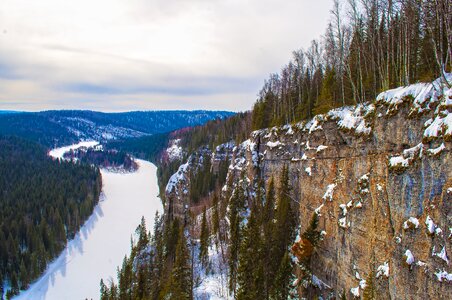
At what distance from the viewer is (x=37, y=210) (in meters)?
103

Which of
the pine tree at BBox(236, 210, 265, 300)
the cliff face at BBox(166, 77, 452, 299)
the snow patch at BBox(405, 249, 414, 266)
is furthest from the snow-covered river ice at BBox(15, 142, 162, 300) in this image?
the snow patch at BBox(405, 249, 414, 266)

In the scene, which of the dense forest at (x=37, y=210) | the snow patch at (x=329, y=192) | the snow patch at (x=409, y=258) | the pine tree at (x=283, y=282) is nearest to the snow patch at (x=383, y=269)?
the snow patch at (x=409, y=258)

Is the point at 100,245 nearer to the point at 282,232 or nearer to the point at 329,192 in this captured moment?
the point at 282,232

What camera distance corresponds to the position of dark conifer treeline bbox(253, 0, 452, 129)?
22.6 m

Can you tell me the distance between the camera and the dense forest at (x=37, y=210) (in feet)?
250

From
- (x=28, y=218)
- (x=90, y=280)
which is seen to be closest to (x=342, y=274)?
(x=90, y=280)

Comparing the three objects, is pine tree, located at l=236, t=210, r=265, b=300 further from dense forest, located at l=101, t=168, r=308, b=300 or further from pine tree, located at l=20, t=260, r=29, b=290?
pine tree, located at l=20, t=260, r=29, b=290

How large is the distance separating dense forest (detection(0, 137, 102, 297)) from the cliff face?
6787 centimetres

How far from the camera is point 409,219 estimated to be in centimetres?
1677

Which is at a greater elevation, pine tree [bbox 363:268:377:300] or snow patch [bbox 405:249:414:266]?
snow patch [bbox 405:249:414:266]

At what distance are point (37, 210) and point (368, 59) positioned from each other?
4101 inches

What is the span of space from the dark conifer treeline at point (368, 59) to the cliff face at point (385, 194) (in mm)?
2804

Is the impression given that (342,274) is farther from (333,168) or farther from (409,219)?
(409,219)

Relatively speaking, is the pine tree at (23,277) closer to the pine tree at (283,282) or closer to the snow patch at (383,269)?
the pine tree at (283,282)
